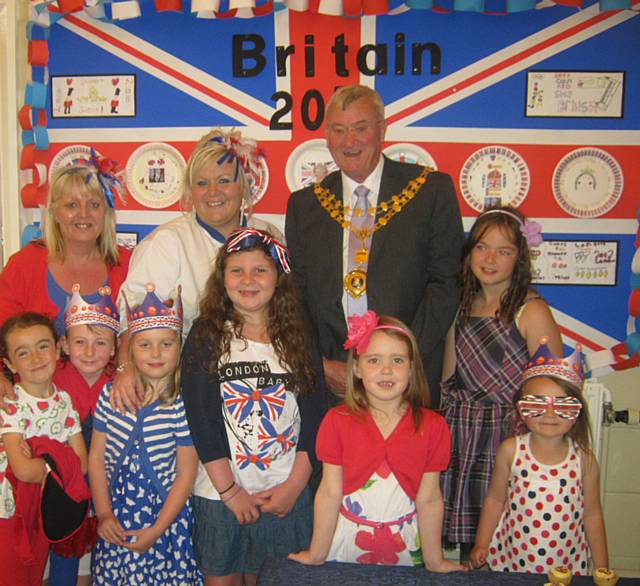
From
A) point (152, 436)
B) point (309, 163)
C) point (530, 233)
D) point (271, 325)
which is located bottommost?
point (152, 436)

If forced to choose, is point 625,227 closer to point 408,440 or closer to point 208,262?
point 408,440

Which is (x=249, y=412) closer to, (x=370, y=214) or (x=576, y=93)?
(x=370, y=214)

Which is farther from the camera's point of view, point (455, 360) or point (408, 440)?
point (455, 360)

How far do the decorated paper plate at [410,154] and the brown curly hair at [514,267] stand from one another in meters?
0.68

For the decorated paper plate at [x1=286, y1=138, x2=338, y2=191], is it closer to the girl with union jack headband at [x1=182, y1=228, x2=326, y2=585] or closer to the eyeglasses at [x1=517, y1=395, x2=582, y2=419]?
the girl with union jack headband at [x1=182, y1=228, x2=326, y2=585]

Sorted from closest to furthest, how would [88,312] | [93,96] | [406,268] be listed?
[88,312] < [406,268] < [93,96]

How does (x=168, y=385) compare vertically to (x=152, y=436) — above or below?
above

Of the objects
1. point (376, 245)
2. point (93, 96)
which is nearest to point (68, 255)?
point (93, 96)

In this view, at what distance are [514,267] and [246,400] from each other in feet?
3.67

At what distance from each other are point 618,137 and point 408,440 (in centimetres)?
189

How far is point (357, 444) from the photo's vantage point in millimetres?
1917

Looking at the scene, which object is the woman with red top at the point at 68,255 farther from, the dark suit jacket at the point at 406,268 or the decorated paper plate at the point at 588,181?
the decorated paper plate at the point at 588,181

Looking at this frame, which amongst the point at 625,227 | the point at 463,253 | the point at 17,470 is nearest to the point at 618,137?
the point at 625,227

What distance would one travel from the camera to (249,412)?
205 cm
